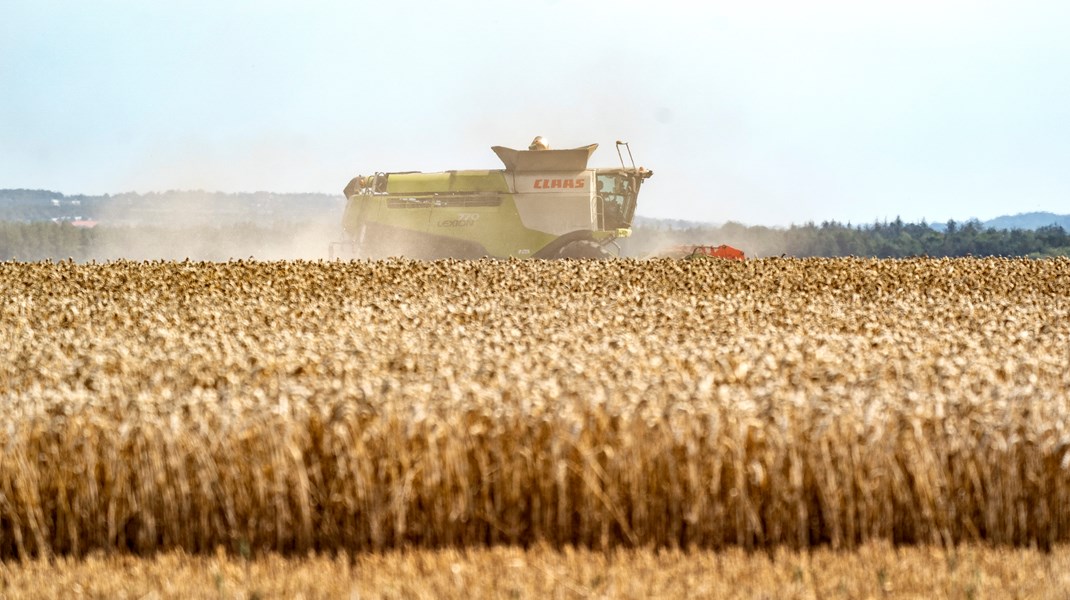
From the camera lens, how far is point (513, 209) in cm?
2752

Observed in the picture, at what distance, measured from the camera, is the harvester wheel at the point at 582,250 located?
27.4m

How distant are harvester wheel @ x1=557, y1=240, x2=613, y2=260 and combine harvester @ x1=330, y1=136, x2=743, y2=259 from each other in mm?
22

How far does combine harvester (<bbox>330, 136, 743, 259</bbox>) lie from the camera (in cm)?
2730

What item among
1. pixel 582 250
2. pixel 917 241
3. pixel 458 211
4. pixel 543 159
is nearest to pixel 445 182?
pixel 458 211

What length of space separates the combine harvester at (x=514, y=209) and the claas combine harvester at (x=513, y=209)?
22mm

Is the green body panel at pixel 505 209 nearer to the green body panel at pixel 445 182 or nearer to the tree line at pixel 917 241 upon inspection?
the green body panel at pixel 445 182

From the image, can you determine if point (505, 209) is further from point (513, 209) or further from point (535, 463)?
point (535, 463)

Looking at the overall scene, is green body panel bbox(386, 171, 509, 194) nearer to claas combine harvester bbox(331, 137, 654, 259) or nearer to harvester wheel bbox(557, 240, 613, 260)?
claas combine harvester bbox(331, 137, 654, 259)

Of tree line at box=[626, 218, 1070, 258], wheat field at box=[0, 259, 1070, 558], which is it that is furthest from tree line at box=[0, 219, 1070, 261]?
wheat field at box=[0, 259, 1070, 558]

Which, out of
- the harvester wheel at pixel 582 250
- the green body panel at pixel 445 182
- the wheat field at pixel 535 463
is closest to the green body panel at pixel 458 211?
the green body panel at pixel 445 182

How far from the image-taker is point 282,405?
6.59 m

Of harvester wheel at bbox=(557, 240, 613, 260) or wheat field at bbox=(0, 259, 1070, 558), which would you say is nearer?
wheat field at bbox=(0, 259, 1070, 558)

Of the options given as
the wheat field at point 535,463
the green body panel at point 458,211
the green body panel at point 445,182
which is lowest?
the wheat field at point 535,463

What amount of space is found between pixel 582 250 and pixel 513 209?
5.84 ft
